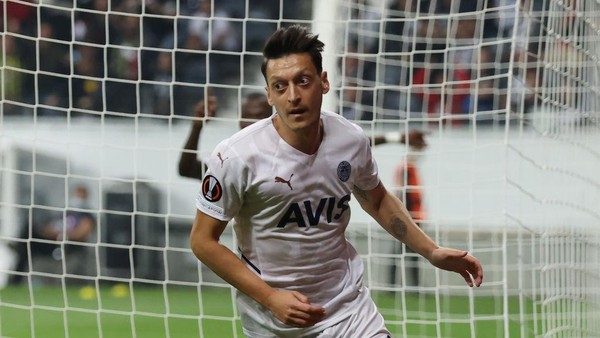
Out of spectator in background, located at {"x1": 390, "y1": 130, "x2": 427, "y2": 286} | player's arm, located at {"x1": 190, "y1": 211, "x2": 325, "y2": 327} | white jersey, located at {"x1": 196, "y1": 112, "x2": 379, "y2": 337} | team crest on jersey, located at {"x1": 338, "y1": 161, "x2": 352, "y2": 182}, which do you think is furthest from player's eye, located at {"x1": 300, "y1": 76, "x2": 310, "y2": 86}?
spectator in background, located at {"x1": 390, "y1": 130, "x2": 427, "y2": 286}

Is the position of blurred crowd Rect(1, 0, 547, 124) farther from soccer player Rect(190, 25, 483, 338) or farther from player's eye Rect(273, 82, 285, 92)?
player's eye Rect(273, 82, 285, 92)

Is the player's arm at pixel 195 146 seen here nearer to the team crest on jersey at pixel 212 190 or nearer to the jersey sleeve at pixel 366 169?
the jersey sleeve at pixel 366 169

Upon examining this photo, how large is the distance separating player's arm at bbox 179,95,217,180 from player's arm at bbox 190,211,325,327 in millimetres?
2619

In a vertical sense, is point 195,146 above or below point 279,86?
below

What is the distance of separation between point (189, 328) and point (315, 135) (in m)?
5.39

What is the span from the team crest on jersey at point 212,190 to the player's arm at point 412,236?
2.03 feet

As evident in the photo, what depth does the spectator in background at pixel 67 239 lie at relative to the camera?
10805 millimetres

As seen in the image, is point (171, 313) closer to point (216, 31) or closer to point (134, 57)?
point (134, 57)

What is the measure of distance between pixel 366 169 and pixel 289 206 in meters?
0.36

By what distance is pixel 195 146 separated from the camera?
638 cm

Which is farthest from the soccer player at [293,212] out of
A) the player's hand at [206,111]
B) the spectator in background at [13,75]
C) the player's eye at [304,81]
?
the spectator in background at [13,75]

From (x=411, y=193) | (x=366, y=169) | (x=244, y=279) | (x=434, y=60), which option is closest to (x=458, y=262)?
(x=366, y=169)

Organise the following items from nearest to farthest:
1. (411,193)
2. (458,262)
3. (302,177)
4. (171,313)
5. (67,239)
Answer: (302,177)
(458,262)
(411,193)
(171,313)
(67,239)

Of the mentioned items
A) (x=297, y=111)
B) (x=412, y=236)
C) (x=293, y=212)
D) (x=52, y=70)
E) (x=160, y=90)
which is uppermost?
(x=297, y=111)
